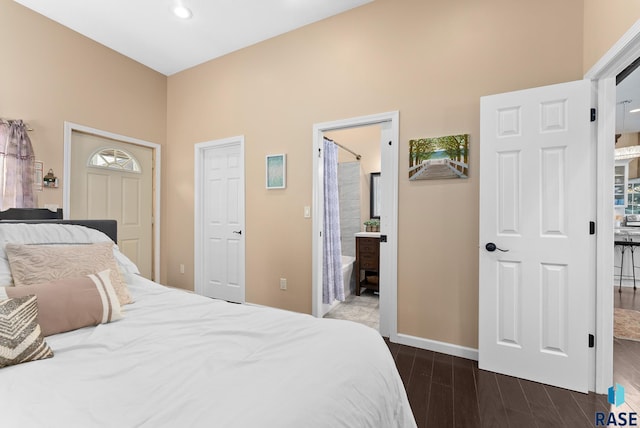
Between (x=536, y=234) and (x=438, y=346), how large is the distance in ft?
3.85

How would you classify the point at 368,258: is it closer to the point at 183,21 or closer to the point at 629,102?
the point at 183,21

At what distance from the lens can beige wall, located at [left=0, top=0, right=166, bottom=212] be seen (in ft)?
8.80

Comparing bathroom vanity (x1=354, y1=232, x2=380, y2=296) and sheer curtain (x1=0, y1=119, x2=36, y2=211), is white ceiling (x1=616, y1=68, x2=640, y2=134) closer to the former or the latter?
bathroom vanity (x1=354, y1=232, x2=380, y2=296)

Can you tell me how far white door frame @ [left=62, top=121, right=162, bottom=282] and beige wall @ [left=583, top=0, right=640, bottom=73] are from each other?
4.61m

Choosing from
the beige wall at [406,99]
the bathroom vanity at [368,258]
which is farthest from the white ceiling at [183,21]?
the bathroom vanity at [368,258]

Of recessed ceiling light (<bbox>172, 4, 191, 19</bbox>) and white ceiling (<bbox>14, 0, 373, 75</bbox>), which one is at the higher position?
white ceiling (<bbox>14, 0, 373, 75</bbox>)

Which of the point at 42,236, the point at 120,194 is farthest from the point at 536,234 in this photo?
the point at 120,194

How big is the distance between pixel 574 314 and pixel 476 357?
0.74 meters

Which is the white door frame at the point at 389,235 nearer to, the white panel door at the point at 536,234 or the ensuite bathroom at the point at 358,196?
the white panel door at the point at 536,234

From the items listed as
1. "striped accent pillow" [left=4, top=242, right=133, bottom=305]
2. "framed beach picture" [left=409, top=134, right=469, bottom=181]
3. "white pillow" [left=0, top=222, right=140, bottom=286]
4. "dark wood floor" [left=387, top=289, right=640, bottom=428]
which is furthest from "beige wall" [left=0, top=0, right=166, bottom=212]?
"dark wood floor" [left=387, top=289, right=640, bottom=428]

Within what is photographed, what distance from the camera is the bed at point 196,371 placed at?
700 mm

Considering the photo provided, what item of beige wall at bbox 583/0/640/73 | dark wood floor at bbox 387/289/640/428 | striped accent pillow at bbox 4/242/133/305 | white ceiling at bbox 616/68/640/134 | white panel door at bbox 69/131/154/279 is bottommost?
dark wood floor at bbox 387/289/640/428

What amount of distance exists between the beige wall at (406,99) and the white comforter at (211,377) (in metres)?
1.45

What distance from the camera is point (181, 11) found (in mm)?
2766
